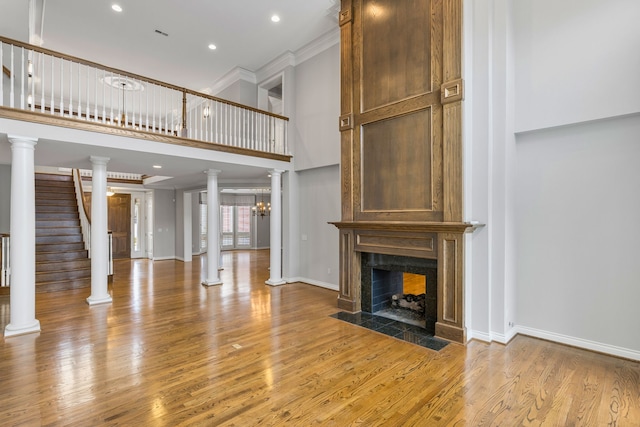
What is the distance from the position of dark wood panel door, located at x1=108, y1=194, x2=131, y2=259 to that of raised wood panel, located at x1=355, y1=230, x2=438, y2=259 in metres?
10.1

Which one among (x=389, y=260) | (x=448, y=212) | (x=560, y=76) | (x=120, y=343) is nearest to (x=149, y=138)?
(x=120, y=343)

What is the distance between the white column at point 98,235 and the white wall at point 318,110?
3742mm

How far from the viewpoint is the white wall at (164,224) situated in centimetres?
1130

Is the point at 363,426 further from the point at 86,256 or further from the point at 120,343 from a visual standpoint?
the point at 86,256

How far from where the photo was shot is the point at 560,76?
11.9ft

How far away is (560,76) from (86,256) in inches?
368

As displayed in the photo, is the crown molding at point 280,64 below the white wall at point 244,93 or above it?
above

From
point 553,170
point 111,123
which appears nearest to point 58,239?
point 111,123

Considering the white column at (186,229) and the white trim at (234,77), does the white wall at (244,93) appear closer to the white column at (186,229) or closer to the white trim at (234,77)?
the white trim at (234,77)

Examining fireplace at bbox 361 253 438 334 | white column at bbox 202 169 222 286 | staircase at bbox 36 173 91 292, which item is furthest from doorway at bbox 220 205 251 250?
fireplace at bbox 361 253 438 334

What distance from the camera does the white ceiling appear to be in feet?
18.1

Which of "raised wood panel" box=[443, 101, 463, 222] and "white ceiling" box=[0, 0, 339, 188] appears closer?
"raised wood panel" box=[443, 101, 463, 222]

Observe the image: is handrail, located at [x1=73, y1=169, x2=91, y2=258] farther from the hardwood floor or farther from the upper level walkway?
the hardwood floor

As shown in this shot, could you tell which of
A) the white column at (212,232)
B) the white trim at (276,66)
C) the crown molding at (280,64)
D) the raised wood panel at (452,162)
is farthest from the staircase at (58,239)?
the raised wood panel at (452,162)
